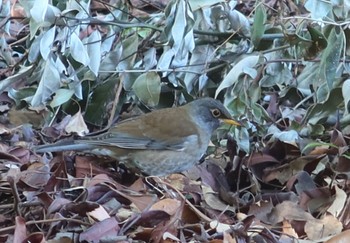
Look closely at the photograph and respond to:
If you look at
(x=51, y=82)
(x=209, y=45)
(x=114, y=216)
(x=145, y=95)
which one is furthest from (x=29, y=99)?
(x=114, y=216)

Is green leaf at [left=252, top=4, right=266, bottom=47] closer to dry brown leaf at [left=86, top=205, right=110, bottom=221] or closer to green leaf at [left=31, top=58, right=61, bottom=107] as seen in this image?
green leaf at [left=31, top=58, right=61, bottom=107]

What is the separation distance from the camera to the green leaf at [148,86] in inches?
208

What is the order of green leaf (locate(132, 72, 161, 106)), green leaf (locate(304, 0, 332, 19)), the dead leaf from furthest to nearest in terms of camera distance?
the dead leaf → green leaf (locate(132, 72, 161, 106)) → green leaf (locate(304, 0, 332, 19))

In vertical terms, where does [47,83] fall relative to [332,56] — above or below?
below

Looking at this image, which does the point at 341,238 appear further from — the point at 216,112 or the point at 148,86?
the point at 148,86

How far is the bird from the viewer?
5.04 m

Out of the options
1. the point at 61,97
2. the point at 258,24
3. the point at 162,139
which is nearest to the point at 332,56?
the point at 258,24

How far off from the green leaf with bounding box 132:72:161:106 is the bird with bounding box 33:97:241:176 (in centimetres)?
11

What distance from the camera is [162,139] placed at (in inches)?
205

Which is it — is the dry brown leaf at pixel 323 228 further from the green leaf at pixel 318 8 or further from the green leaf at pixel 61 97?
the green leaf at pixel 61 97

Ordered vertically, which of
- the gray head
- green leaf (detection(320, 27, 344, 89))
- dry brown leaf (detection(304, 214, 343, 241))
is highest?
green leaf (detection(320, 27, 344, 89))

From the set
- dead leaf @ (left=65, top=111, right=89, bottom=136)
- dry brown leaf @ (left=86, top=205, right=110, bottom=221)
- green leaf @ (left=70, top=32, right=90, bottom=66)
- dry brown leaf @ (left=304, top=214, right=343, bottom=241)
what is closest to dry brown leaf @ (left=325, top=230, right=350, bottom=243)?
dry brown leaf @ (left=304, top=214, right=343, bottom=241)

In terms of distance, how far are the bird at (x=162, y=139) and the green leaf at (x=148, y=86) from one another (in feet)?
0.36

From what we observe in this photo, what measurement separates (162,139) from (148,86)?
323 mm
